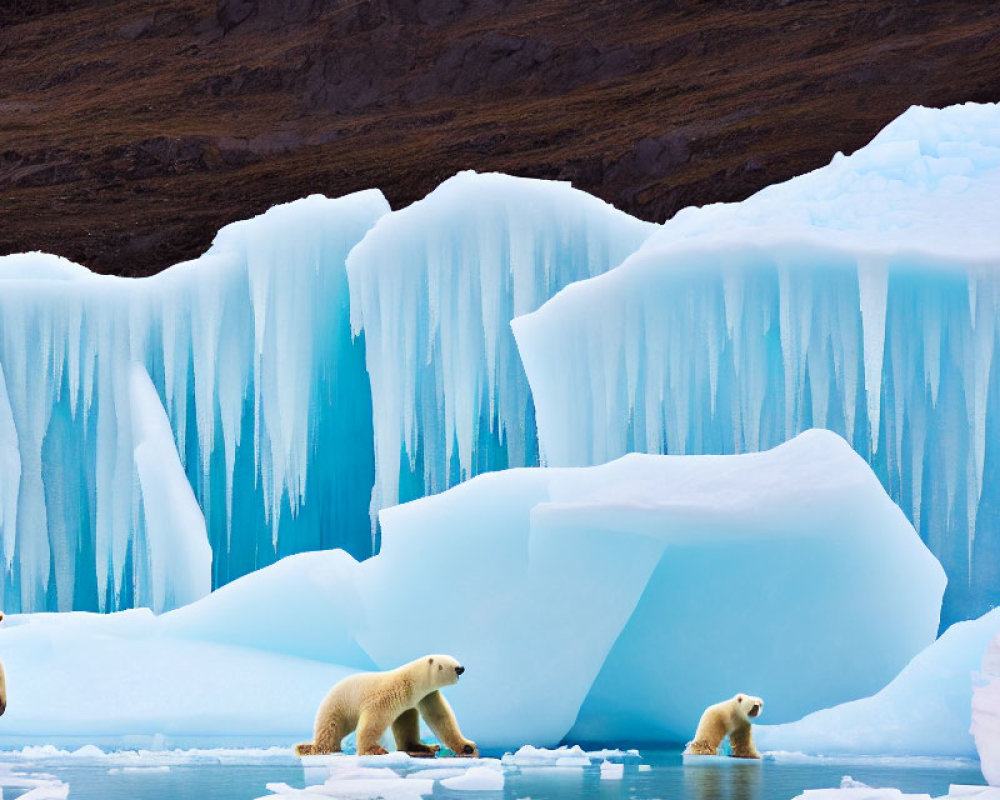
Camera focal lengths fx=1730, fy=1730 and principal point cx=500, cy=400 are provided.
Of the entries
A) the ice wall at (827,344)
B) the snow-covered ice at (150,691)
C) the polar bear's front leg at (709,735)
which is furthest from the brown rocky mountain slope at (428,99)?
the polar bear's front leg at (709,735)

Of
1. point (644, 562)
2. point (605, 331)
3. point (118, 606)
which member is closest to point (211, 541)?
point (118, 606)

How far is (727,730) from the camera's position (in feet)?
33.6

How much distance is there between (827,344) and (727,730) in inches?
183

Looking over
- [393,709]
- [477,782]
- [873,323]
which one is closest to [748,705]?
[393,709]

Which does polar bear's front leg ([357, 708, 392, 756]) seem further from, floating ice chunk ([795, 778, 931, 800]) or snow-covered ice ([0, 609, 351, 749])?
floating ice chunk ([795, 778, 931, 800])

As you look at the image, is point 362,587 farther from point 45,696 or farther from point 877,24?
point 877,24

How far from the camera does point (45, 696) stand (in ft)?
38.2

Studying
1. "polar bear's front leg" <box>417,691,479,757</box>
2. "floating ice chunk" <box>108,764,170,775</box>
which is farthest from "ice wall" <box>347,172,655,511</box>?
"floating ice chunk" <box>108,764,170,775</box>

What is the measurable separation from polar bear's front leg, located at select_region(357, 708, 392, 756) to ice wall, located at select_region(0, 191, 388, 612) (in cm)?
772

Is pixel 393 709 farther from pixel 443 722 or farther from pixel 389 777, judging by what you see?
pixel 389 777

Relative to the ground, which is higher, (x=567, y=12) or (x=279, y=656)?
(x=567, y=12)

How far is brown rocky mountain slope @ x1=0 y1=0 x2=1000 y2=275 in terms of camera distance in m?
28.1

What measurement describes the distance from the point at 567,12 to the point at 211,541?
18471mm

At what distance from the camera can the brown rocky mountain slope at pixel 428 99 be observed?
28078 millimetres
